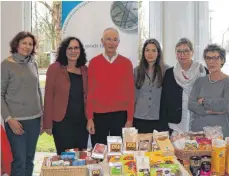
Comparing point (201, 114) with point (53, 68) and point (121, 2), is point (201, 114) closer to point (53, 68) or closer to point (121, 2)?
point (53, 68)

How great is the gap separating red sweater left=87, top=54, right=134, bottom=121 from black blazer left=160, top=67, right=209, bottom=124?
25 centimetres

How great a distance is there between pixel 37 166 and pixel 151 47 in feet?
6.63

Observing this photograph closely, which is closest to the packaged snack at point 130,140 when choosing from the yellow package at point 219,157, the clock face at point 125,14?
the yellow package at point 219,157

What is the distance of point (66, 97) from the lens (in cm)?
241

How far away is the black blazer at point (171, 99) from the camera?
7.98ft

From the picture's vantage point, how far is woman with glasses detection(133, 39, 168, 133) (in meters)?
2.47

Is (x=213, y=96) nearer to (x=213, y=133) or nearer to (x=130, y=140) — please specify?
(x=213, y=133)

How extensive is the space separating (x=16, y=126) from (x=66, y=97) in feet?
1.45

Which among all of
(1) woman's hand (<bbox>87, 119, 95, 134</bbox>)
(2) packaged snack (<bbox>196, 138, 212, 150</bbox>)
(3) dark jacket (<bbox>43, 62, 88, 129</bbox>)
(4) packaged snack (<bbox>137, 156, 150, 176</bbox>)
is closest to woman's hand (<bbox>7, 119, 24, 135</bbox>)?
(3) dark jacket (<bbox>43, 62, 88, 129</bbox>)

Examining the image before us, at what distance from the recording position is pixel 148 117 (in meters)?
2.48

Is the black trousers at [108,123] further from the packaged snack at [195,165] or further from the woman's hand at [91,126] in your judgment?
the packaged snack at [195,165]

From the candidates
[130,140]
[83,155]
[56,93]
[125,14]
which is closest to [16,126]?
[56,93]

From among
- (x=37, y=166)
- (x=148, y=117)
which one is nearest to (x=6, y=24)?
(x=37, y=166)

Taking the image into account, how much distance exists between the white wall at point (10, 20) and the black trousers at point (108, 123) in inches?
58.3
